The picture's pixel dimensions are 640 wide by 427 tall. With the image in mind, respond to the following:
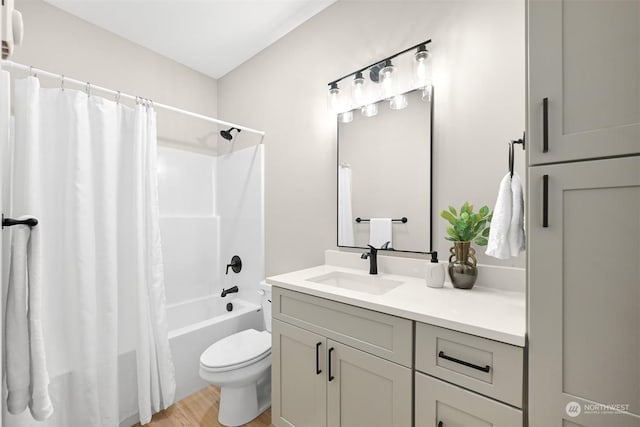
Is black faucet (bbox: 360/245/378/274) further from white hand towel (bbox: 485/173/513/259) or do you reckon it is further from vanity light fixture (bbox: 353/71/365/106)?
vanity light fixture (bbox: 353/71/365/106)

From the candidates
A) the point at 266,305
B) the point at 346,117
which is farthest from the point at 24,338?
the point at 346,117

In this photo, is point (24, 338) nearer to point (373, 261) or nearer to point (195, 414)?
point (195, 414)

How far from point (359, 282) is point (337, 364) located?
491mm

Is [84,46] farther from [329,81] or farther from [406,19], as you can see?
[406,19]

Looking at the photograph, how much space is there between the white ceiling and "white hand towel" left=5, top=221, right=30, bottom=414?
1.79 metres

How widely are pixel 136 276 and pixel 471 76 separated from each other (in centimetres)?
213

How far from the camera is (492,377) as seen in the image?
0.83m

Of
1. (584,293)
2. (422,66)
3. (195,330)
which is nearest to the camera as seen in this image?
(584,293)

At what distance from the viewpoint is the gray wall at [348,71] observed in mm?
1279


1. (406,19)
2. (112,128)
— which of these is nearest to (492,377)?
(406,19)

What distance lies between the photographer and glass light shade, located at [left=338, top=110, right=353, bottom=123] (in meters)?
1.79

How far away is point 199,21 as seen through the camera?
2.04 meters

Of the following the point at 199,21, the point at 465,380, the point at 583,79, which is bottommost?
the point at 465,380

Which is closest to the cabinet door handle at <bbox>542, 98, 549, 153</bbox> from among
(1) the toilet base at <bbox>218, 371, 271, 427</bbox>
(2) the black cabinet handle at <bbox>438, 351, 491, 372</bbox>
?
(2) the black cabinet handle at <bbox>438, 351, 491, 372</bbox>
